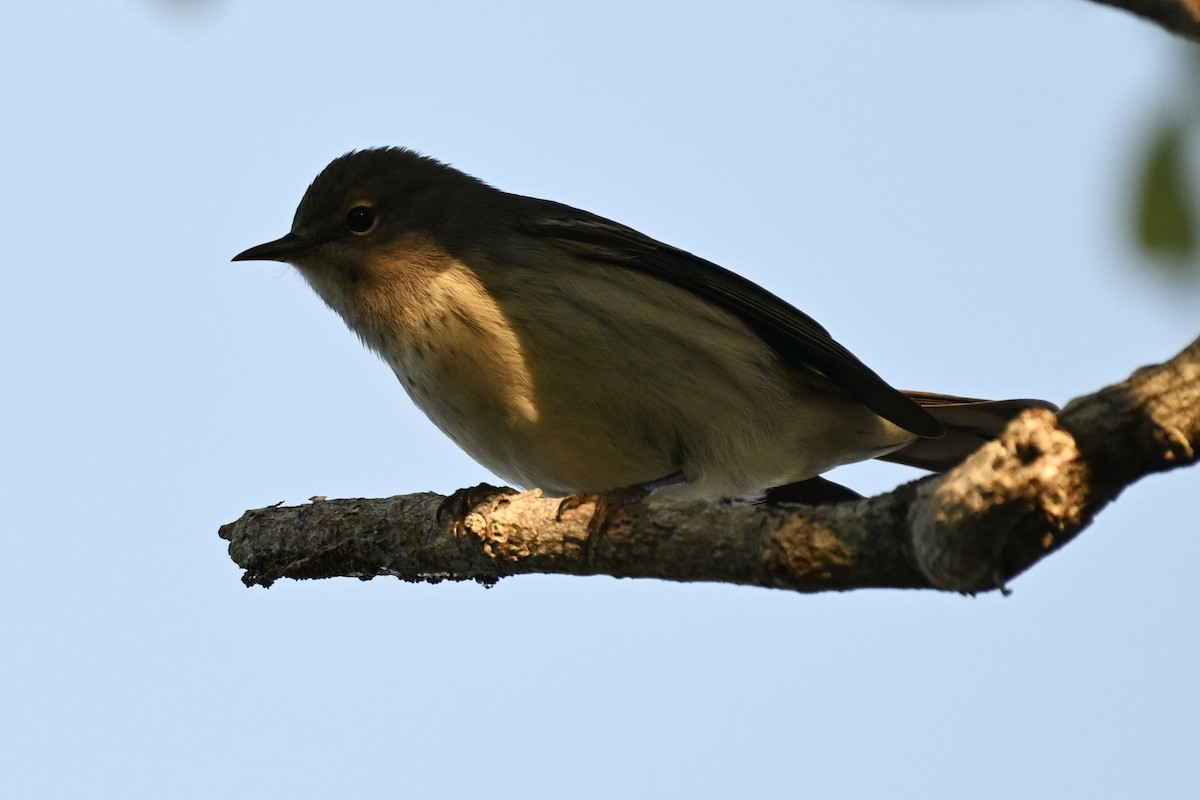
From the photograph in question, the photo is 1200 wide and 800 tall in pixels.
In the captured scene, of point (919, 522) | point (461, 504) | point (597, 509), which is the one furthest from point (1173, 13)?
point (461, 504)

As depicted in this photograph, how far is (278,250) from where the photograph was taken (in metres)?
6.56

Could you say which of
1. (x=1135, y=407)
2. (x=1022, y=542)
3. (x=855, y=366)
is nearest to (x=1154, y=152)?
(x=1135, y=407)

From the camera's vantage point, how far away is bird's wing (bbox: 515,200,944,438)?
5.83 m

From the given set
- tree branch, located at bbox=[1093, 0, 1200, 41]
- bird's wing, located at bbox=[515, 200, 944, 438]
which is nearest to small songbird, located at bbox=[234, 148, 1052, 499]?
bird's wing, located at bbox=[515, 200, 944, 438]

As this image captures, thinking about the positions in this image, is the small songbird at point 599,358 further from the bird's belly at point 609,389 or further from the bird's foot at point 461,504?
the bird's foot at point 461,504

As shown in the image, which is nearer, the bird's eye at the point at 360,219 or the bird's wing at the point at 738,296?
the bird's wing at the point at 738,296

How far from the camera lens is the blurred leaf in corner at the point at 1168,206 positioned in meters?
3.18

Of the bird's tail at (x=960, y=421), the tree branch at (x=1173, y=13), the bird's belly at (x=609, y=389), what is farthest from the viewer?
the bird's tail at (x=960, y=421)

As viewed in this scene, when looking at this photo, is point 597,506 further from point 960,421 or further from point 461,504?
point 960,421

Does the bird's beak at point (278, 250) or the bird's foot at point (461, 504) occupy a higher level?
the bird's beak at point (278, 250)

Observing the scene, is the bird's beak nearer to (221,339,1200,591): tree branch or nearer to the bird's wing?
the bird's wing

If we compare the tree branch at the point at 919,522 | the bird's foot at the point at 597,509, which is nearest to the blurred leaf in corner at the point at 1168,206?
the tree branch at the point at 919,522

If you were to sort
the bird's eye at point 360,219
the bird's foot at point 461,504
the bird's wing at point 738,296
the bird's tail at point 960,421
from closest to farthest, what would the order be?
the bird's foot at point 461,504 < the bird's wing at point 738,296 < the bird's tail at point 960,421 < the bird's eye at point 360,219

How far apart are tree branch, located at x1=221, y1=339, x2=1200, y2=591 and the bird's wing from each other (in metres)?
1.67
